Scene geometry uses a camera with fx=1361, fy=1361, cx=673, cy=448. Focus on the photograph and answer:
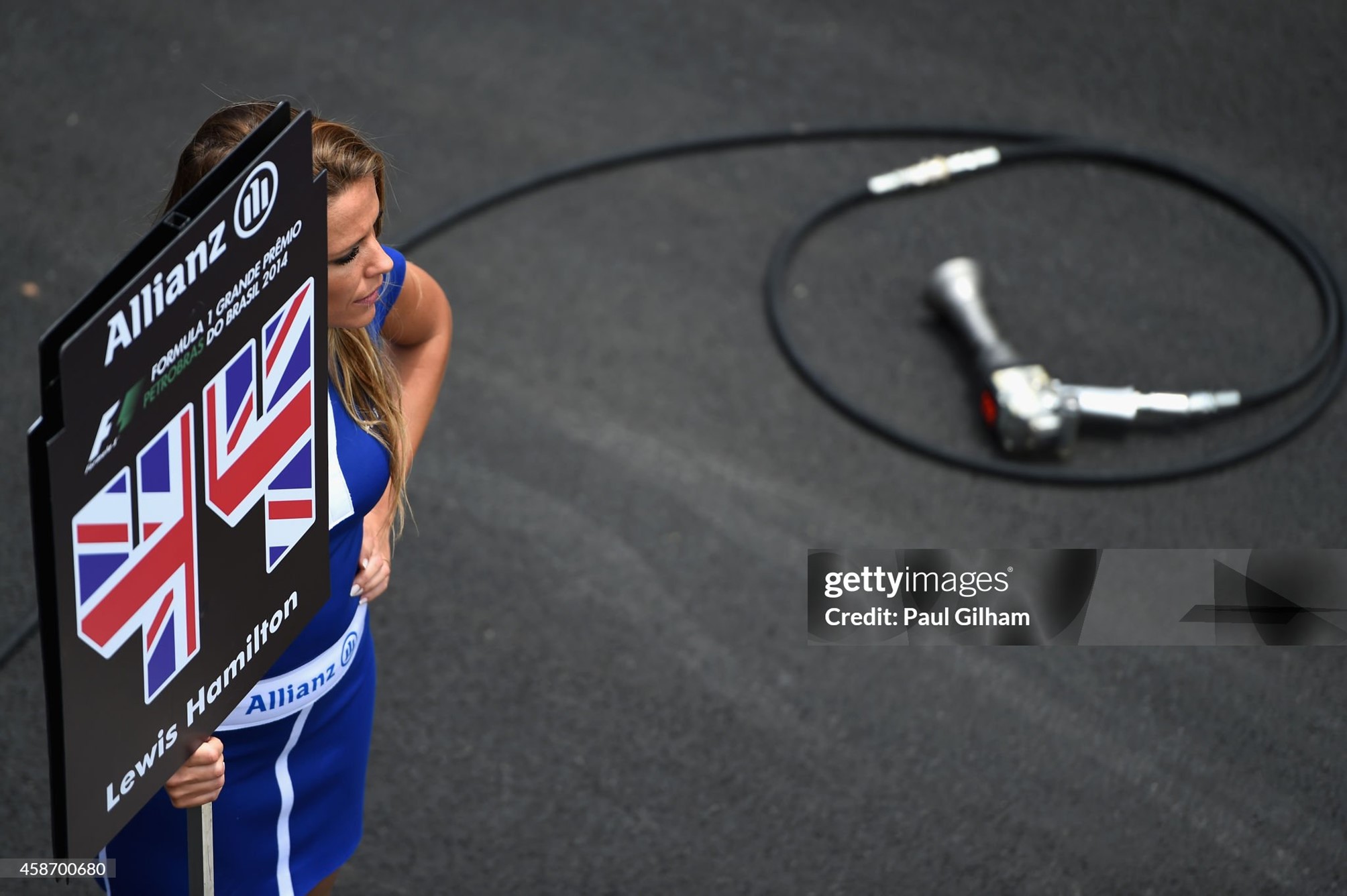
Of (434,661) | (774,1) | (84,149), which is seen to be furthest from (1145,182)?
(84,149)

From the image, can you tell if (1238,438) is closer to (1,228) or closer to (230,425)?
(230,425)

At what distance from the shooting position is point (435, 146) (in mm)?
4168

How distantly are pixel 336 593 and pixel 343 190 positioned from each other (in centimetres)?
52

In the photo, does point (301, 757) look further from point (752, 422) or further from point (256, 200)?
point (752, 422)

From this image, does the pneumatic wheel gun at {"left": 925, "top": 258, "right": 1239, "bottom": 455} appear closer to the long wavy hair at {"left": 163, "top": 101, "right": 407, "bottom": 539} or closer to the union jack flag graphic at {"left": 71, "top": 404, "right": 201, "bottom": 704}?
the long wavy hair at {"left": 163, "top": 101, "right": 407, "bottom": 539}

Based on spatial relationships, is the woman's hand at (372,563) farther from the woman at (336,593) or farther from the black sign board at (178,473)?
the black sign board at (178,473)

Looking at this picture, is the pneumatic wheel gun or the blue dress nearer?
the blue dress

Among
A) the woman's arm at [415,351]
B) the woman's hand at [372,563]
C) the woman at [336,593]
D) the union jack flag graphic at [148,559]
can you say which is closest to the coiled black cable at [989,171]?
the woman's arm at [415,351]

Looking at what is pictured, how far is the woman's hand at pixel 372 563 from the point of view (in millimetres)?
1730

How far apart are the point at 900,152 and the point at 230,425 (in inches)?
130

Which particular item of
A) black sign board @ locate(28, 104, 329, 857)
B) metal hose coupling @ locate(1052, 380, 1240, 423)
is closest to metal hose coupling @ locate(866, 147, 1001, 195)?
metal hose coupling @ locate(1052, 380, 1240, 423)

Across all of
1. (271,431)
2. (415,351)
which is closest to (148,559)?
(271,431)

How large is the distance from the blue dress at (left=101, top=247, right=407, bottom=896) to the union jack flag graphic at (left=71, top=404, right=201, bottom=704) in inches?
14.5

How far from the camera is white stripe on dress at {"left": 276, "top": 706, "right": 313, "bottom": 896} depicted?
68.2 inches
